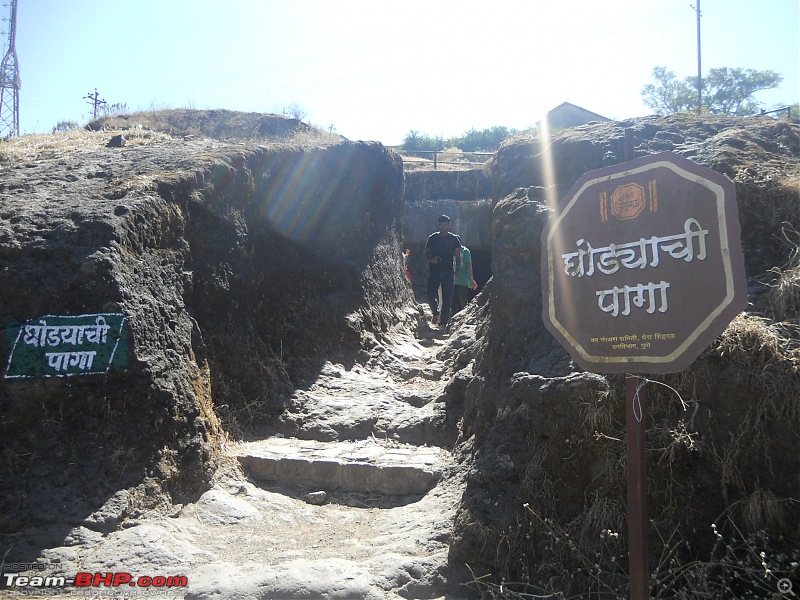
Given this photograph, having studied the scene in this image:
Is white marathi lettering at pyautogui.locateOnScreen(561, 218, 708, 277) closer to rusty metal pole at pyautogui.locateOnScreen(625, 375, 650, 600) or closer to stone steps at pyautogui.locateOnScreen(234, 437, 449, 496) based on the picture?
rusty metal pole at pyautogui.locateOnScreen(625, 375, 650, 600)

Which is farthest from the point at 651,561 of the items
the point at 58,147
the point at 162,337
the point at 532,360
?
the point at 58,147

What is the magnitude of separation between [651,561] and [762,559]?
61 cm

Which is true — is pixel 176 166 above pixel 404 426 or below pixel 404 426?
above

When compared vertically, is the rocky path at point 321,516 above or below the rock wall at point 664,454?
below

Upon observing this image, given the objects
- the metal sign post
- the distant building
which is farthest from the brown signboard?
the distant building

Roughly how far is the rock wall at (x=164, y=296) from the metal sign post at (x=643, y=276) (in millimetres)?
3456

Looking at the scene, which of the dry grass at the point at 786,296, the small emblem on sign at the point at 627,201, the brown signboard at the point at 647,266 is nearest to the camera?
the brown signboard at the point at 647,266

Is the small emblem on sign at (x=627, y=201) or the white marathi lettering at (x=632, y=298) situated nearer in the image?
the white marathi lettering at (x=632, y=298)

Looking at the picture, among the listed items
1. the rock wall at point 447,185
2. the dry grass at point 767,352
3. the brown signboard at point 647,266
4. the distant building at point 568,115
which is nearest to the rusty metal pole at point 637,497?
the brown signboard at point 647,266

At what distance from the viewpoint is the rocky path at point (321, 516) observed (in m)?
3.76

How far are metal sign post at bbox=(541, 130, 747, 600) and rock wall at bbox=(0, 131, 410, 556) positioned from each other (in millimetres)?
3456

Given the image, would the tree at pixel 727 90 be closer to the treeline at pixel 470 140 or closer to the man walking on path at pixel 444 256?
the treeline at pixel 470 140

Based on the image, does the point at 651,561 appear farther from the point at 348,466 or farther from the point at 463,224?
the point at 463,224

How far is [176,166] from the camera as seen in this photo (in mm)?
6945
